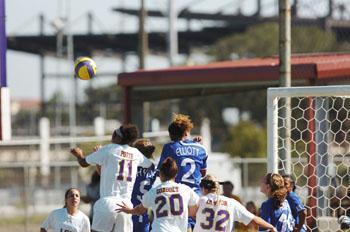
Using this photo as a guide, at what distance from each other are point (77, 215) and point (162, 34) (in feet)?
130

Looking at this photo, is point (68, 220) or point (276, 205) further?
point (68, 220)

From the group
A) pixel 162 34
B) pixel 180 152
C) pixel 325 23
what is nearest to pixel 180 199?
pixel 180 152

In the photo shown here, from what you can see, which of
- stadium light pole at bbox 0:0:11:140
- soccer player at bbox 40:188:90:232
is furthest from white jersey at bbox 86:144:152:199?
stadium light pole at bbox 0:0:11:140

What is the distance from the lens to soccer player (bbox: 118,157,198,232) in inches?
473

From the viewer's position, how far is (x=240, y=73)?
19.3 metres

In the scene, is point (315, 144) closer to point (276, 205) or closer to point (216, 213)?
point (276, 205)

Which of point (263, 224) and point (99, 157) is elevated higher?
point (99, 157)

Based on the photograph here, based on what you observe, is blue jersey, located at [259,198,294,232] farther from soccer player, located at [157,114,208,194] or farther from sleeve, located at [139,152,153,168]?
sleeve, located at [139,152,153,168]

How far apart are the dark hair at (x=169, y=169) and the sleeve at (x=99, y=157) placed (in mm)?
1445

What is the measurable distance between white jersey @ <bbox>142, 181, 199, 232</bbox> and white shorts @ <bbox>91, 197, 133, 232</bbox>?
4.06 ft

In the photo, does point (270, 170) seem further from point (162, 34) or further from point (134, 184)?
point (162, 34)

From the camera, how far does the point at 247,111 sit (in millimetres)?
58969

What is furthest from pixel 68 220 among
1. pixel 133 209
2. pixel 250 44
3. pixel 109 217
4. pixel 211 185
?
pixel 250 44

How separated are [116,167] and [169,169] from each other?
143 cm
